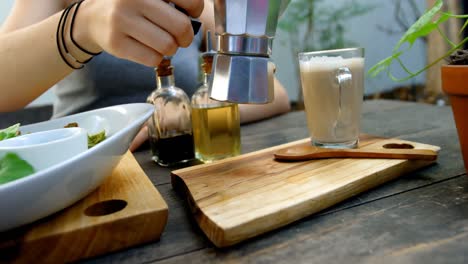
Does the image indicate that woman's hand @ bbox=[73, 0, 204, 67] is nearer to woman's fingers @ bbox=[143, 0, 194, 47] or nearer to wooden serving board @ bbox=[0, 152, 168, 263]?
woman's fingers @ bbox=[143, 0, 194, 47]

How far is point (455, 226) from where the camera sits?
38 cm

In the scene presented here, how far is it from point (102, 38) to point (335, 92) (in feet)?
1.24

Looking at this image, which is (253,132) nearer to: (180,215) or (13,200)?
(180,215)

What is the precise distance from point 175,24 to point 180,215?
259mm

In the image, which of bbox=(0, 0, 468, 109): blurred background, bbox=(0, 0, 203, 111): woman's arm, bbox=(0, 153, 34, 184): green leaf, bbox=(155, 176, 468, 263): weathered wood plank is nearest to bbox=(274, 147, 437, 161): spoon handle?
bbox=(155, 176, 468, 263): weathered wood plank

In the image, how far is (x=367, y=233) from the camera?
0.38 m

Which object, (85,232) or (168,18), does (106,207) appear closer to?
(85,232)

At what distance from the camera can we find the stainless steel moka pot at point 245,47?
484mm

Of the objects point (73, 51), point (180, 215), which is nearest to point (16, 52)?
point (73, 51)

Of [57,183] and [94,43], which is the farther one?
[94,43]

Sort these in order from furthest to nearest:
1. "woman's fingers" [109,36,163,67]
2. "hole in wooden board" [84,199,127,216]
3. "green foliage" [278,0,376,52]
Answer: "green foliage" [278,0,376,52] → "woman's fingers" [109,36,163,67] → "hole in wooden board" [84,199,127,216]

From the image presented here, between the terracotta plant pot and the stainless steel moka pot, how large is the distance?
235 mm

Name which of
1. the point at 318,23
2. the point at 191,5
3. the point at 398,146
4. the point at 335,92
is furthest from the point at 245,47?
the point at 318,23

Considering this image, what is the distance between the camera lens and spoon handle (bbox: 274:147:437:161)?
56cm
